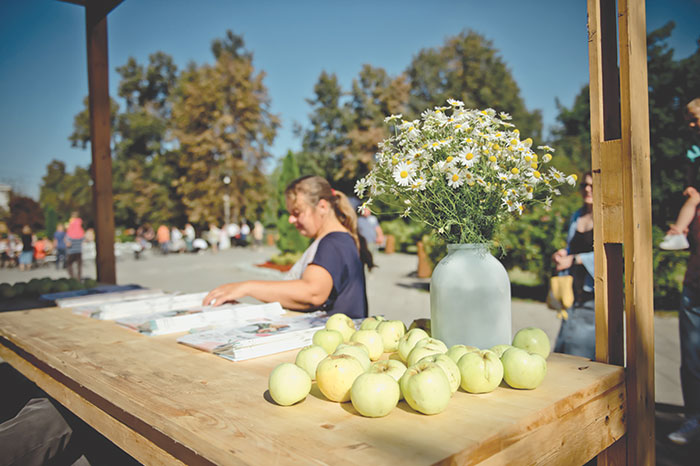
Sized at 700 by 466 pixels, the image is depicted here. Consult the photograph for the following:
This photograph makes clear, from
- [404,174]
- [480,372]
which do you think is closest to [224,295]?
[404,174]

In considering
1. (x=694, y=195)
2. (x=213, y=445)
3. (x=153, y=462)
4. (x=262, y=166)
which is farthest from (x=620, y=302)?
(x=262, y=166)

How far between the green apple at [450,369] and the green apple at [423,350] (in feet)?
0.36

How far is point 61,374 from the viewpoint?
155 cm

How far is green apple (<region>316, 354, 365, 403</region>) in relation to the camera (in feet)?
3.59

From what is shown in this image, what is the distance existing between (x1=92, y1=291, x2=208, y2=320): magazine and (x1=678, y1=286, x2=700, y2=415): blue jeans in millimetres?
2995

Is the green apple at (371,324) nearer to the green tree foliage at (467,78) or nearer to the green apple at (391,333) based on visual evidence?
the green apple at (391,333)

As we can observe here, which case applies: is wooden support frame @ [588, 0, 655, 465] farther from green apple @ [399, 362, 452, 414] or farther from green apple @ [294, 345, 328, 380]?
green apple @ [294, 345, 328, 380]

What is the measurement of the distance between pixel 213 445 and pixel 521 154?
1142mm

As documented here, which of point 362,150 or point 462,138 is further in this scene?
point 362,150

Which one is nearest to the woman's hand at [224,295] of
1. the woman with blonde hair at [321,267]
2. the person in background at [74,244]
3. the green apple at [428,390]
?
the woman with blonde hair at [321,267]

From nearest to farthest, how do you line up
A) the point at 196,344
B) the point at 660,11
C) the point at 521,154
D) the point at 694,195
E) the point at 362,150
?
1. the point at 521,154
2. the point at 196,344
3. the point at 694,195
4. the point at 660,11
5. the point at 362,150

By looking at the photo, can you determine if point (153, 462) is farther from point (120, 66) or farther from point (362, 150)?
point (120, 66)

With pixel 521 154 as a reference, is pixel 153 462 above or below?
below

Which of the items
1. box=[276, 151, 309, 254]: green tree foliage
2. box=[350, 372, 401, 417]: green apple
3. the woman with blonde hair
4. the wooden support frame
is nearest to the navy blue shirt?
the woman with blonde hair
